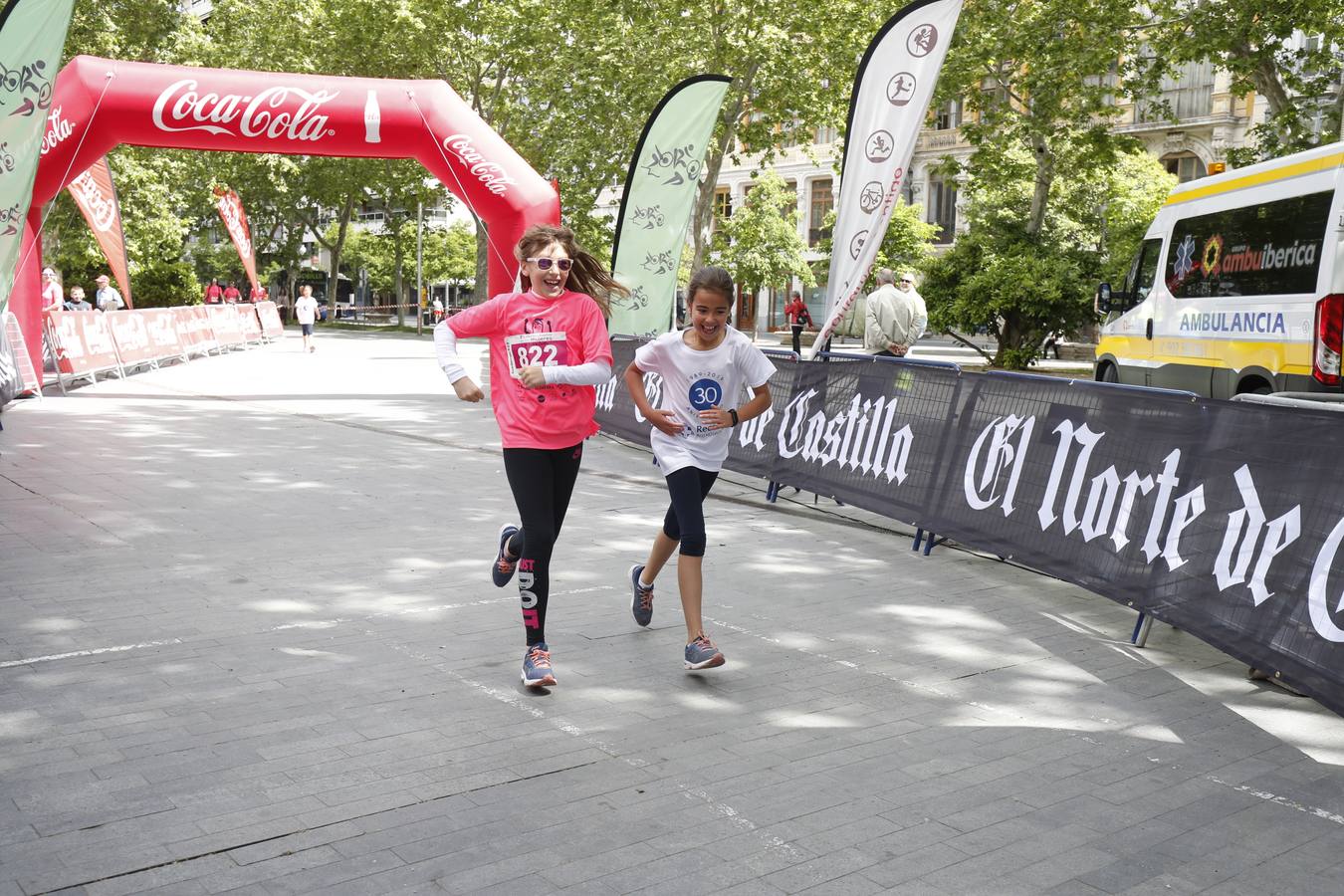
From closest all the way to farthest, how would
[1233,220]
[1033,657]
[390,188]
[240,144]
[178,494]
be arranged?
[1033,657] < [178,494] < [1233,220] < [240,144] < [390,188]

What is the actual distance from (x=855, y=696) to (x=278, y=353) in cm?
2792

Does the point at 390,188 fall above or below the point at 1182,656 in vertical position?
above

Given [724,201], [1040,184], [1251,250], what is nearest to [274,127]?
[1251,250]

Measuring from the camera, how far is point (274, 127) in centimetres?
1645

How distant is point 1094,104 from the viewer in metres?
24.8

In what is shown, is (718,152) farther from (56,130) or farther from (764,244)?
(56,130)

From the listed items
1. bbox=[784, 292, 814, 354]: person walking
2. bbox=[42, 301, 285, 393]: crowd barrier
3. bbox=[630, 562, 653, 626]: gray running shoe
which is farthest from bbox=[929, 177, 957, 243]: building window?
bbox=[630, 562, 653, 626]: gray running shoe

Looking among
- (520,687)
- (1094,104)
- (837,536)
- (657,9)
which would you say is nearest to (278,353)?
(657,9)

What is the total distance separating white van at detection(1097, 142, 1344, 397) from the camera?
40.0ft

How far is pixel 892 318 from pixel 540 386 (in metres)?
9.85

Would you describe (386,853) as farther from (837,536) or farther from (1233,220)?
(1233,220)

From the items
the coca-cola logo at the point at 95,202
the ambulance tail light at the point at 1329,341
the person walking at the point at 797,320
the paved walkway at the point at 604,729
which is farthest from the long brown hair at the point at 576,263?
the person walking at the point at 797,320

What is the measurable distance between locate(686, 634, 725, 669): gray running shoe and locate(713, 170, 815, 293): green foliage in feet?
145

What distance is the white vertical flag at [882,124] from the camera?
10.3 metres
